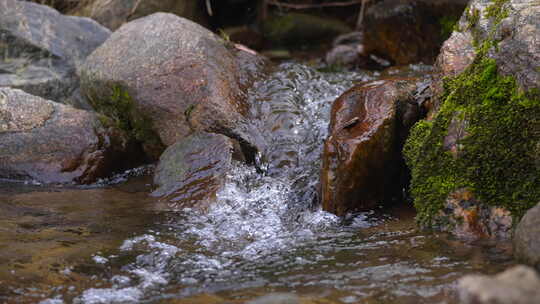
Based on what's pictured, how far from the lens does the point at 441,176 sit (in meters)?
4.04

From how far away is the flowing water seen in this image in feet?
10.3

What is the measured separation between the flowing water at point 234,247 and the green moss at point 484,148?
1.09 feet

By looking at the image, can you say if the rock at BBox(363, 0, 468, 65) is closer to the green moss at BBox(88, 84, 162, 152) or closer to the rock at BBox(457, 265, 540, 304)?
the green moss at BBox(88, 84, 162, 152)

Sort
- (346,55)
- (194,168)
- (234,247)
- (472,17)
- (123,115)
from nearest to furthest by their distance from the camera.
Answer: (234,247) → (472,17) → (194,168) → (123,115) → (346,55)

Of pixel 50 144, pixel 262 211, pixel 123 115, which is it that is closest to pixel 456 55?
pixel 262 211

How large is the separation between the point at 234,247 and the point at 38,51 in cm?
468

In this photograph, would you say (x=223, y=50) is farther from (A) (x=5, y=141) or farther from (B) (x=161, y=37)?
(A) (x=5, y=141)

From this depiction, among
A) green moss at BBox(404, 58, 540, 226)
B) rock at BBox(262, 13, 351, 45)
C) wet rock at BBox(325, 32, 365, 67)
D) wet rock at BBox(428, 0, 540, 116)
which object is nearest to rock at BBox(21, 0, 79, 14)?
rock at BBox(262, 13, 351, 45)

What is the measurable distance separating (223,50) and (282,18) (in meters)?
4.80

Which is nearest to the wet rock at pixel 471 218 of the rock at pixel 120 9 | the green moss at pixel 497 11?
the green moss at pixel 497 11

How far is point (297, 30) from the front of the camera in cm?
1092

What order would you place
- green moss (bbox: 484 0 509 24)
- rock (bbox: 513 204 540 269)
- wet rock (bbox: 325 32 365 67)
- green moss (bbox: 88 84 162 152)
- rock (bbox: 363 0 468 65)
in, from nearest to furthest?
rock (bbox: 513 204 540 269) < green moss (bbox: 484 0 509 24) < green moss (bbox: 88 84 162 152) < rock (bbox: 363 0 468 65) < wet rock (bbox: 325 32 365 67)

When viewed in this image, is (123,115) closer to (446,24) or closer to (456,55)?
(456,55)

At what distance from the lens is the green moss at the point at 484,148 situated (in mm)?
3701
